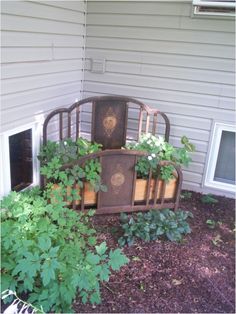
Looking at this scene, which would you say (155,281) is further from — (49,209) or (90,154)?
(90,154)

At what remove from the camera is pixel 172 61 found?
10.8 ft

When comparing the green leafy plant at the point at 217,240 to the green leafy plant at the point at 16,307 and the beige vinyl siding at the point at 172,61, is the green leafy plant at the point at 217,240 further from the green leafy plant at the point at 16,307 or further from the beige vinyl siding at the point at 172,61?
the green leafy plant at the point at 16,307

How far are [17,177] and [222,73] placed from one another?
2.21m

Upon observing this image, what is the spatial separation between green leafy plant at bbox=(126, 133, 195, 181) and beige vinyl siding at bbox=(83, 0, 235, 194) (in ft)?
1.44

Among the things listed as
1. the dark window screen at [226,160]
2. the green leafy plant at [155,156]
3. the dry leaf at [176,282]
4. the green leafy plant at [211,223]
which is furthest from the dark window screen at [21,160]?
the dark window screen at [226,160]

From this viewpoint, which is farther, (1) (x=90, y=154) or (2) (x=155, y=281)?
(1) (x=90, y=154)

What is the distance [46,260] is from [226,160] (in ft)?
7.85

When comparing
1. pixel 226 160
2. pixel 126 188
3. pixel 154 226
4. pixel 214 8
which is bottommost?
pixel 154 226

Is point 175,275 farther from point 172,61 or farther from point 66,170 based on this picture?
point 172,61

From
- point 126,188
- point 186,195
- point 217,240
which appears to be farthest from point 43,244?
point 186,195

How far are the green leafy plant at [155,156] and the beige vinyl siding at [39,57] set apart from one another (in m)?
0.94

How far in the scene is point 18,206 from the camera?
2.18 m

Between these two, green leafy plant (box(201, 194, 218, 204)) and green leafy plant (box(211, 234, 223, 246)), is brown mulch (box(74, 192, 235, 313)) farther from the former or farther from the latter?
green leafy plant (box(201, 194, 218, 204))

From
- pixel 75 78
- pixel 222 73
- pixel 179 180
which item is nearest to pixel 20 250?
pixel 179 180
